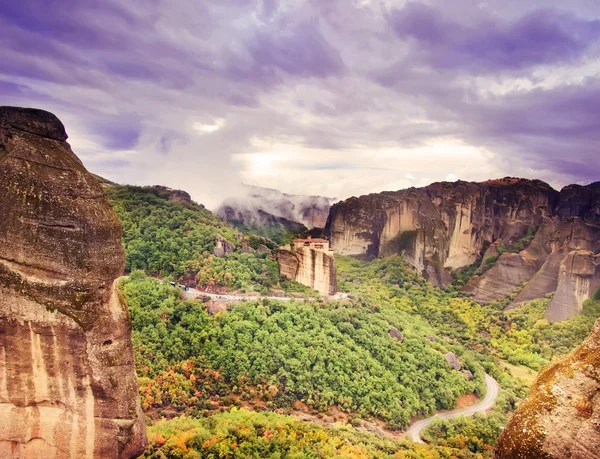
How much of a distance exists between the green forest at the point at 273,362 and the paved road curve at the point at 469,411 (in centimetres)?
57

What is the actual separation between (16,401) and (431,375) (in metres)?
26.9

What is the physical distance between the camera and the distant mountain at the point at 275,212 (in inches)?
2694

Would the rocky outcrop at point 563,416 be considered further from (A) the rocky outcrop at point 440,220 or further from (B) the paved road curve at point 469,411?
(A) the rocky outcrop at point 440,220

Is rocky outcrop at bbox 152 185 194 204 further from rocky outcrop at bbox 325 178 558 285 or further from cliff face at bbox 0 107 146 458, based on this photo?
rocky outcrop at bbox 325 178 558 285

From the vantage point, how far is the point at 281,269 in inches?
1622

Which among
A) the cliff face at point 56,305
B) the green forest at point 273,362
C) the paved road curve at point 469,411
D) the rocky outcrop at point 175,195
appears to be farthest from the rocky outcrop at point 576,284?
the cliff face at point 56,305

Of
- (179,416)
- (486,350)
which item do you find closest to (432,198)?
(486,350)

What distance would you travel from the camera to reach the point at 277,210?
78.4m

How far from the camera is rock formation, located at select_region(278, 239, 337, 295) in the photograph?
39531 mm

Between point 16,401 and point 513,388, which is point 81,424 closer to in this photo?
point 16,401

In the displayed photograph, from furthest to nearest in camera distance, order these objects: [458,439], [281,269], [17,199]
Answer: [281,269], [458,439], [17,199]

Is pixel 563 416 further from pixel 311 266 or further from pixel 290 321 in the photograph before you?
pixel 311 266

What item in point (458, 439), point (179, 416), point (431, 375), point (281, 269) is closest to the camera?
point (179, 416)

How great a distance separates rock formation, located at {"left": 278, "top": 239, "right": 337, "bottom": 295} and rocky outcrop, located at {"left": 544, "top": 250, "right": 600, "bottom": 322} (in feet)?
84.0
